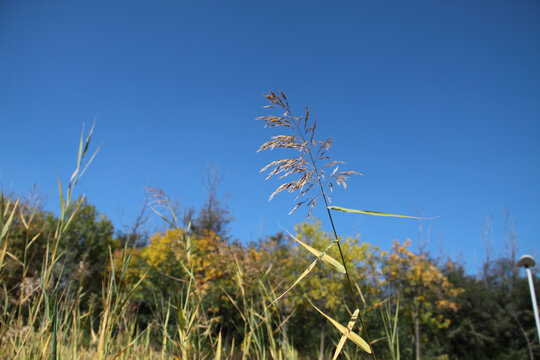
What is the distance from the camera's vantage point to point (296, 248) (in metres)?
11.6

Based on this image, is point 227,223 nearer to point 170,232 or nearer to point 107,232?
point 107,232

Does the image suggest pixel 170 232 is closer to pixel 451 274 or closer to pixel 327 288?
pixel 327 288

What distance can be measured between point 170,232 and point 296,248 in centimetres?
499

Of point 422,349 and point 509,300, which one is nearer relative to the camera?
point 422,349

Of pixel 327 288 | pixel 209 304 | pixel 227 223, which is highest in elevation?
pixel 227 223

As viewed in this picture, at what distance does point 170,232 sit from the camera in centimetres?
1242

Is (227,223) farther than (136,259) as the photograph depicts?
Yes

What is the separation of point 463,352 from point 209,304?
42.8 ft

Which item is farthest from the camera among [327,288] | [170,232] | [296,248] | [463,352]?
[463,352]

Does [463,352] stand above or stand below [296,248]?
below

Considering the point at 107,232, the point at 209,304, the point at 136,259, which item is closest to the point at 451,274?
the point at 209,304

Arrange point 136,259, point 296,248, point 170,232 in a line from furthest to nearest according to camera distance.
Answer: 1. point 136,259
2. point 170,232
3. point 296,248

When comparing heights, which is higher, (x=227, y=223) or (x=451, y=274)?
(x=227, y=223)

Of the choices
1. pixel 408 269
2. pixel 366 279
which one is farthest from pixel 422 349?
pixel 366 279
